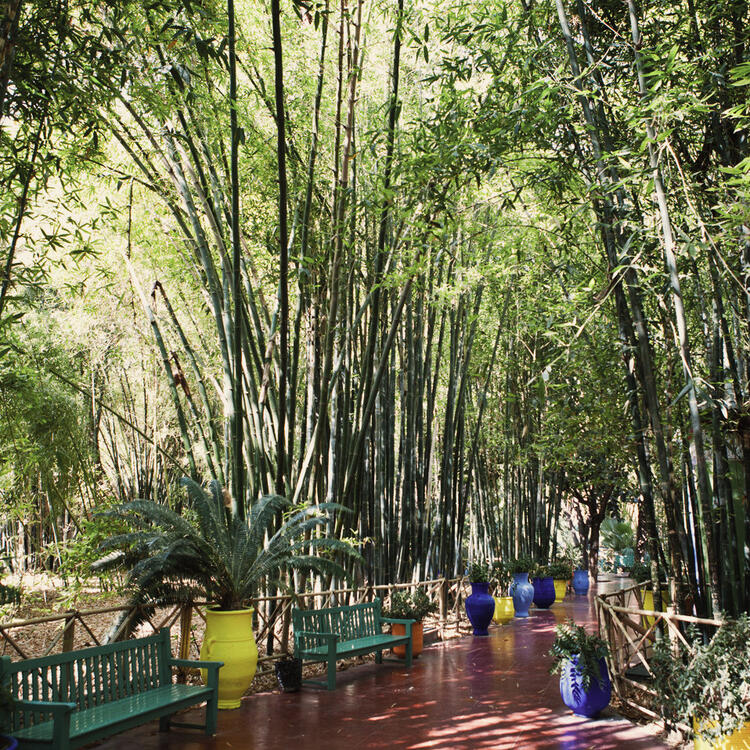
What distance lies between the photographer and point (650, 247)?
3.76 metres

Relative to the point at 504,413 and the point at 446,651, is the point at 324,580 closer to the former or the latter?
the point at 446,651

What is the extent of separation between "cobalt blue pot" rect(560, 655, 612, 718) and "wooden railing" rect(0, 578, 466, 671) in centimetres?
158

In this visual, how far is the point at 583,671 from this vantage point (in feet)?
11.6

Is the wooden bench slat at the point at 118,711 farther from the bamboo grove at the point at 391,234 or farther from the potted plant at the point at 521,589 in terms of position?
the potted plant at the point at 521,589

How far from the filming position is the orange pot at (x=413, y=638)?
5367 millimetres

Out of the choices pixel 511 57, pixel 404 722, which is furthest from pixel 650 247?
pixel 404 722

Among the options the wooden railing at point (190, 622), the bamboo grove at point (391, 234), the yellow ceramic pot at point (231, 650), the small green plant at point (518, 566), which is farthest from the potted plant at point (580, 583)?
the yellow ceramic pot at point (231, 650)

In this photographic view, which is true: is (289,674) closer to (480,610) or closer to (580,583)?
A: (480,610)

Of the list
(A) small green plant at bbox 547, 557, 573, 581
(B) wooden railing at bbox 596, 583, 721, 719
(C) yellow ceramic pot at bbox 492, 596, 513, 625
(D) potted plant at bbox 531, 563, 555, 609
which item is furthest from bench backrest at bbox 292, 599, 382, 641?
(A) small green plant at bbox 547, 557, 573, 581

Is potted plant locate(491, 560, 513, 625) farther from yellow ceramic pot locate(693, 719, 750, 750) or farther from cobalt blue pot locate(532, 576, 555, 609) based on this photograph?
yellow ceramic pot locate(693, 719, 750, 750)

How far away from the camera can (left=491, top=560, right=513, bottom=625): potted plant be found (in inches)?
311

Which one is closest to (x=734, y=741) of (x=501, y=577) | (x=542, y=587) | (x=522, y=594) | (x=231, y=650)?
(x=231, y=650)

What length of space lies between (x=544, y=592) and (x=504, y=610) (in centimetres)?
134

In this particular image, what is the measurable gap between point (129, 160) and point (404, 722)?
4.31m
